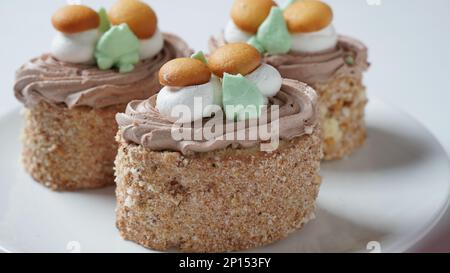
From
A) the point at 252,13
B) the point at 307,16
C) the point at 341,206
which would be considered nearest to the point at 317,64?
the point at 307,16

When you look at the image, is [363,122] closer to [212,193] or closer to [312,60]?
[312,60]

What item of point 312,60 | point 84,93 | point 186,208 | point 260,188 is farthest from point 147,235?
point 312,60

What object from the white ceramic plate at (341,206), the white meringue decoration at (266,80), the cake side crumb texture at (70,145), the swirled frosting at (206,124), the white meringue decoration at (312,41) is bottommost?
the white ceramic plate at (341,206)

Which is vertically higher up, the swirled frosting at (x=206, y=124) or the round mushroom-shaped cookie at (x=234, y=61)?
the round mushroom-shaped cookie at (x=234, y=61)

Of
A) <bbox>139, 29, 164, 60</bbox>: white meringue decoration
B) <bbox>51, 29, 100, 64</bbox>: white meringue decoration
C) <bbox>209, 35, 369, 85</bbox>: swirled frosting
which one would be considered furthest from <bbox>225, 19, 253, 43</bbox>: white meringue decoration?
<bbox>51, 29, 100, 64</bbox>: white meringue decoration

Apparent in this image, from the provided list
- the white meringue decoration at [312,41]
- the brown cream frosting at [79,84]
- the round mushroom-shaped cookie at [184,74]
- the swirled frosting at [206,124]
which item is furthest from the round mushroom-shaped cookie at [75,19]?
the white meringue decoration at [312,41]

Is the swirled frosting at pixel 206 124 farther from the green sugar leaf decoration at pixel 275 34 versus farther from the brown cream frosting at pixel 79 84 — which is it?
the green sugar leaf decoration at pixel 275 34
